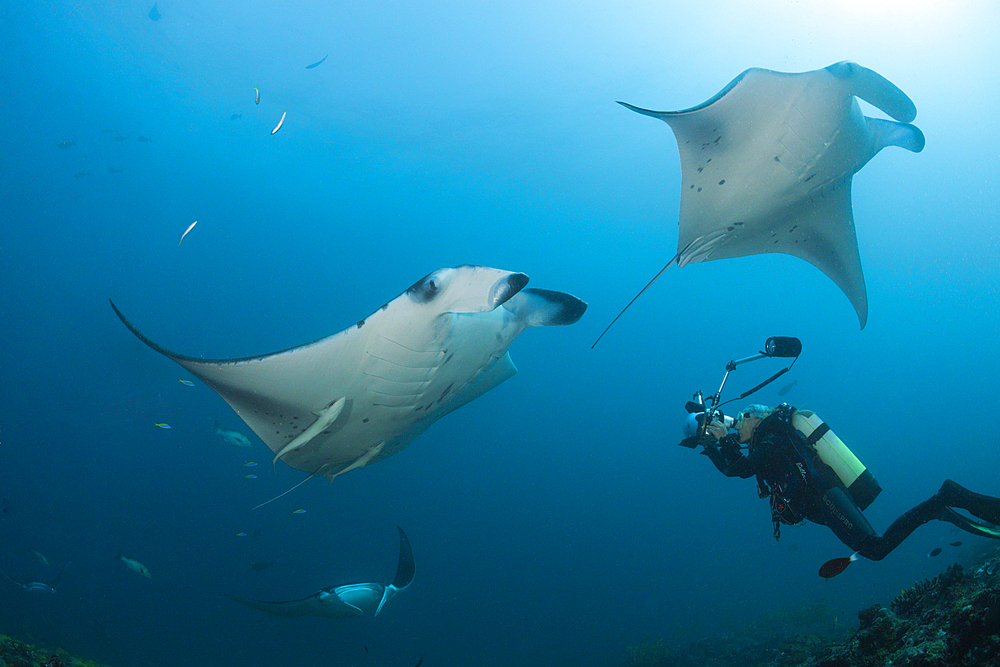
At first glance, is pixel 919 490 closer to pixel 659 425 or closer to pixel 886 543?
pixel 659 425

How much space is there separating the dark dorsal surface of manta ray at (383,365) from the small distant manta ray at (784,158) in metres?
1.28

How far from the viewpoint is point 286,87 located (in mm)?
19828

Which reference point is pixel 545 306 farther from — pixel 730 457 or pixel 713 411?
pixel 730 457

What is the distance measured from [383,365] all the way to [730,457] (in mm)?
2632

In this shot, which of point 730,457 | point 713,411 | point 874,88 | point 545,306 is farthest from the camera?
point 713,411

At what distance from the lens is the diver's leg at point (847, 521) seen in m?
2.79

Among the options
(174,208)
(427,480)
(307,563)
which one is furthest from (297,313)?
(307,563)

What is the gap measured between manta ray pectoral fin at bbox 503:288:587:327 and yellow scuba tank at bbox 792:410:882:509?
2.06 m

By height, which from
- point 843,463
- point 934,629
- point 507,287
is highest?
point 507,287

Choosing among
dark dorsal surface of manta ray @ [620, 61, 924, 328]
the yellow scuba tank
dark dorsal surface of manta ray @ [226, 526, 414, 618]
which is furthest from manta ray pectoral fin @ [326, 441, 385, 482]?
the yellow scuba tank

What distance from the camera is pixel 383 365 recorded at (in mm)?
2381

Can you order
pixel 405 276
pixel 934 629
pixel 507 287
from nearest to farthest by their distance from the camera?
1. pixel 507 287
2. pixel 934 629
3. pixel 405 276

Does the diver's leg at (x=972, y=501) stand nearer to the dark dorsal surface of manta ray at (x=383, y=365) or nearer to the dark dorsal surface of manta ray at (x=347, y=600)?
the dark dorsal surface of manta ray at (x=383, y=365)

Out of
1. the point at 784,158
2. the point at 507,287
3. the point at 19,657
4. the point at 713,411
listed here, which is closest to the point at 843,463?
the point at 713,411
